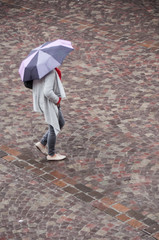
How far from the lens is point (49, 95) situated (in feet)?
28.6

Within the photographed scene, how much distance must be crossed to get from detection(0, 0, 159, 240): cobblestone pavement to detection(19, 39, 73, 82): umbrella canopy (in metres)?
1.59

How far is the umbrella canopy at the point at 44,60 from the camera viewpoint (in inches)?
337

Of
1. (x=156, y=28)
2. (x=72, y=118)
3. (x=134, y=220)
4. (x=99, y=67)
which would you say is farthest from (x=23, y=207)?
(x=156, y=28)

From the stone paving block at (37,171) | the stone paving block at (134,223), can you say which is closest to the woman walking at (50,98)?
the stone paving block at (37,171)

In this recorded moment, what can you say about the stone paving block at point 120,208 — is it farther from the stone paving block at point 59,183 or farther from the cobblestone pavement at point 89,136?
the stone paving block at point 59,183

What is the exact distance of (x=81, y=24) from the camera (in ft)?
52.4

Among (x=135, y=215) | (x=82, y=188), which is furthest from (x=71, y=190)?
(x=135, y=215)

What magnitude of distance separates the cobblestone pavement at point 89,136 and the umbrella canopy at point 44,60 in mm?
1589

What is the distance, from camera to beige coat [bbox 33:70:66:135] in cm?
870

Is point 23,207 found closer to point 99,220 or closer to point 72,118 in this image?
point 99,220

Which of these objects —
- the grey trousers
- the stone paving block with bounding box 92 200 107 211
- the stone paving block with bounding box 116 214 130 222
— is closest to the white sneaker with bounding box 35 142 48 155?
the grey trousers

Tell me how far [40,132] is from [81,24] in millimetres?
6514

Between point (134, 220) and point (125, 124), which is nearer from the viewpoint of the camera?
point (134, 220)

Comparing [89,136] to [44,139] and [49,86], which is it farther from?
[49,86]
